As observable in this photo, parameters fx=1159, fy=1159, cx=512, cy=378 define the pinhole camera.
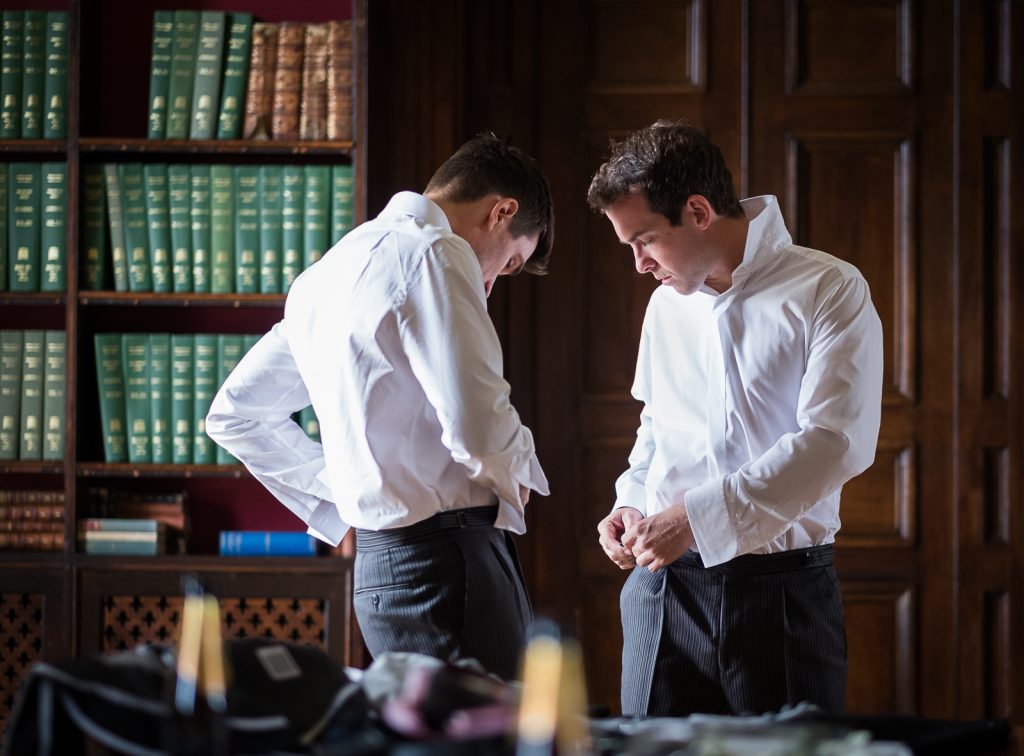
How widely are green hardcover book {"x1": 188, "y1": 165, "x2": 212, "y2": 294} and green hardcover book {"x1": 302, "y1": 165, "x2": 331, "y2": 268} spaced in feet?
0.77

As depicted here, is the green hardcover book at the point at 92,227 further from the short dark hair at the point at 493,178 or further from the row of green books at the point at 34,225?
the short dark hair at the point at 493,178

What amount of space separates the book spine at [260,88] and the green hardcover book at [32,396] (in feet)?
2.32

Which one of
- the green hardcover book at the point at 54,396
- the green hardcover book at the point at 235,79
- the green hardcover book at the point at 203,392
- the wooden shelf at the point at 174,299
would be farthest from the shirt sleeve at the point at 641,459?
the green hardcover book at the point at 54,396

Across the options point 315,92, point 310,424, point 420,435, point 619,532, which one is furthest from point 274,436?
point 315,92

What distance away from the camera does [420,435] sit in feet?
5.96

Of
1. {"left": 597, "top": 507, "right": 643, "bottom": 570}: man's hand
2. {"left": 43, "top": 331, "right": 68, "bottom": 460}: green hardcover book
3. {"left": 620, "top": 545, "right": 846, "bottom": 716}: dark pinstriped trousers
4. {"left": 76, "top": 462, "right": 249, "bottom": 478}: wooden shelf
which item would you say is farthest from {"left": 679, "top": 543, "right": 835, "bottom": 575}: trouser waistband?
{"left": 43, "top": 331, "right": 68, "bottom": 460}: green hardcover book

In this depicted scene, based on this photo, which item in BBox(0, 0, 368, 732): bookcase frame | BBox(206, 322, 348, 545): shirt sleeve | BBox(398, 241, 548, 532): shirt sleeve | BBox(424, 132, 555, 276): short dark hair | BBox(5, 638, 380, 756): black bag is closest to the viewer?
BBox(5, 638, 380, 756): black bag

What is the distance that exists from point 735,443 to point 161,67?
1.71 m

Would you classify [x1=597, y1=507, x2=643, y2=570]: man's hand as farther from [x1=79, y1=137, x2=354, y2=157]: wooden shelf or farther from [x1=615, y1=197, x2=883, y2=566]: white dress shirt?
[x1=79, y1=137, x2=354, y2=157]: wooden shelf

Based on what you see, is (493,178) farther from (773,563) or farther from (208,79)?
(208,79)

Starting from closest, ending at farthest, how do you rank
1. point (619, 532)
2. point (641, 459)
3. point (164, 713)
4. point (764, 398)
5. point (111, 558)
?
point (164, 713) → point (764, 398) → point (619, 532) → point (641, 459) → point (111, 558)

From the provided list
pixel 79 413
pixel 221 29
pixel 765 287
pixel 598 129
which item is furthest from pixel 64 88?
pixel 765 287

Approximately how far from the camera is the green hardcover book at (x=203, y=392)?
2.74m

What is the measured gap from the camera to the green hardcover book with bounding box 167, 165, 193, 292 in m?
2.75
